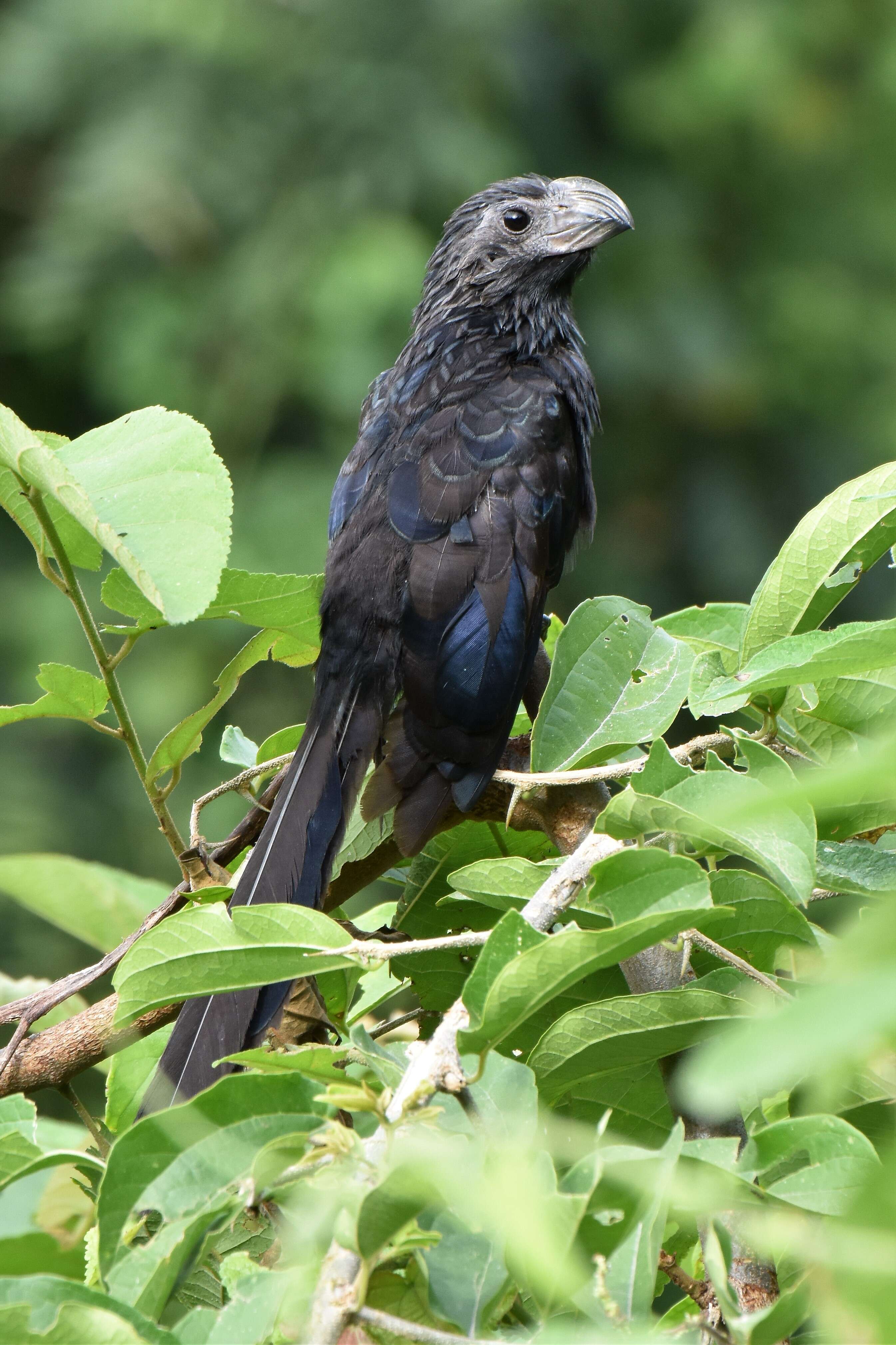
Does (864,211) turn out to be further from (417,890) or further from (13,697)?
(417,890)

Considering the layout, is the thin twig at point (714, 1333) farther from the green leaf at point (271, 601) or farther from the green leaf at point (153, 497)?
the green leaf at point (271, 601)

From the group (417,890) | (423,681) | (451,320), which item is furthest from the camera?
(451,320)

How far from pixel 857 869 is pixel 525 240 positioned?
229 centimetres

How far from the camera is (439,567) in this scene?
218cm

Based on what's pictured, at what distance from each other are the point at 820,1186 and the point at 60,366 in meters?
6.87

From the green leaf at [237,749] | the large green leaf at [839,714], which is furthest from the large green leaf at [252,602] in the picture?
the large green leaf at [839,714]

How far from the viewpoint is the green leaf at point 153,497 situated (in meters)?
1.09

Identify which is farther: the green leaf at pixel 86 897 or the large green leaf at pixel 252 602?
the green leaf at pixel 86 897

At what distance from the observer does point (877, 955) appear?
420 millimetres

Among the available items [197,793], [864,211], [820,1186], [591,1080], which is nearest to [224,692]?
[591,1080]

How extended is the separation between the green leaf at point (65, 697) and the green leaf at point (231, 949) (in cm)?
45

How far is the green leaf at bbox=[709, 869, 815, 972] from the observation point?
998 millimetres

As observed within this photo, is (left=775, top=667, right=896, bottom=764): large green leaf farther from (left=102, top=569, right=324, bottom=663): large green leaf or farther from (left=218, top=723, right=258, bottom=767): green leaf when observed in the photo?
(left=218, top=723, right=258, bottom=767): green leaf

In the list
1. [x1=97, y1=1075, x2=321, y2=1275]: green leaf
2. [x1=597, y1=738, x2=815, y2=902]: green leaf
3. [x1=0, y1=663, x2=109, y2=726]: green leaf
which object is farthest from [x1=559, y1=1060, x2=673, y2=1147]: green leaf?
Result: [x1=0, y1=663, x2=109, y2=726]: green leaf
